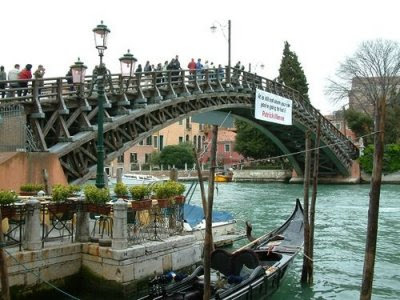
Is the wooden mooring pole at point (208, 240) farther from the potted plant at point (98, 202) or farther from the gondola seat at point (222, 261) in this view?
the potted plant at point (98, 202)

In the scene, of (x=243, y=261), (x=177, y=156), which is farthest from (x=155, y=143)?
(x=243, y=261)

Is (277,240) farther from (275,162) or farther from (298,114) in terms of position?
(275,162)

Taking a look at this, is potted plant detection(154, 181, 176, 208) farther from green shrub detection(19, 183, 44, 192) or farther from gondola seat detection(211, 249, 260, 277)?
green shrub detection(19, 183, 44, 192)

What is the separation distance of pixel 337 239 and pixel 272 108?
33.1 feet

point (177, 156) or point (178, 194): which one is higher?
point (177, 156)

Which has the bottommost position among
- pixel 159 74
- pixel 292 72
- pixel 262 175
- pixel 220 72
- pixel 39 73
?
pixel 262 175

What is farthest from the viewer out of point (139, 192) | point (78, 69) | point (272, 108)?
point (272, 108)

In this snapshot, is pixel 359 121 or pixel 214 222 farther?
pixel 359 121

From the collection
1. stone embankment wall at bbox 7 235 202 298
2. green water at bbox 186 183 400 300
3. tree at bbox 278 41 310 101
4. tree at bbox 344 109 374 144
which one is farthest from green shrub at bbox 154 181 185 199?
tree at bbox 344 109 374 144

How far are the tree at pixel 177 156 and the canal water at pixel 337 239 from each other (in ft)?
74.3

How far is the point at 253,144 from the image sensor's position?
42.2 m

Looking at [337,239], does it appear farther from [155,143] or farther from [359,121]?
[155,143]

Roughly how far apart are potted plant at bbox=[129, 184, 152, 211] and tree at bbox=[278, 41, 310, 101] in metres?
34.1

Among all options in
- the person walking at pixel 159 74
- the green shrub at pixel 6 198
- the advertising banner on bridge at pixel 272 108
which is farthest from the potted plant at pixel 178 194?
the advertising banner on bridge at pixel 272 108
